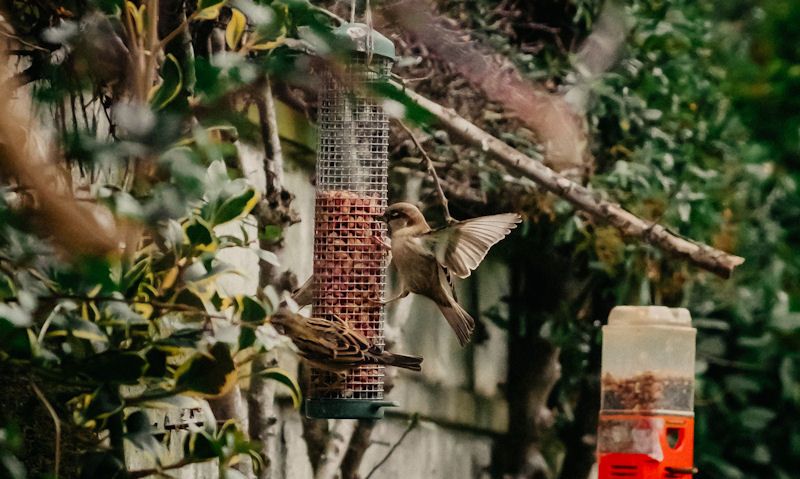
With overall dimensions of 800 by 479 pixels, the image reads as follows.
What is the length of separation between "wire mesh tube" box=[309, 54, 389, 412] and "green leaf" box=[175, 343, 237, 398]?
2.94 feet

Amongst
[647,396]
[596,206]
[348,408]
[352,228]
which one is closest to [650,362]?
[647,396]

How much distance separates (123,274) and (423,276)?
117 centimetres

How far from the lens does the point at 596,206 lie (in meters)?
3.95

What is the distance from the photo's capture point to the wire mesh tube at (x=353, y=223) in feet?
10.0

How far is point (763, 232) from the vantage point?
6.28 meters

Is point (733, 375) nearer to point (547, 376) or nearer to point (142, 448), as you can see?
point (547, 376)

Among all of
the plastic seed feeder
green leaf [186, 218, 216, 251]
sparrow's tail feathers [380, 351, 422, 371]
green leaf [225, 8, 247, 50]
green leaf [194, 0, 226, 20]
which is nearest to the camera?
green leaf [186, 218, 216, 251]

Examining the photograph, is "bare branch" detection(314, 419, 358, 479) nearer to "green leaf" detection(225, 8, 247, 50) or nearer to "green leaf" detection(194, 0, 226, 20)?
Result: "green leaf" detection(225, 8, 247, 50)

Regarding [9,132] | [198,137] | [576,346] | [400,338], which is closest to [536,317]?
[576,346]

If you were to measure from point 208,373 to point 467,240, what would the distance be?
40.0 inches

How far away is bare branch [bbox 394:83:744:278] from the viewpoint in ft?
12.4

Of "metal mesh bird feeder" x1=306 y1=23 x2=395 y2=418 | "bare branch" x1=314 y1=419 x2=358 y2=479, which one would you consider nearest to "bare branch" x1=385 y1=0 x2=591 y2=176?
"metal mesh bird feeder" x1=306 y1=23 x2=395 y2=418

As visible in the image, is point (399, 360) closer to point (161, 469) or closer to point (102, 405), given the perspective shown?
point (161, 469)

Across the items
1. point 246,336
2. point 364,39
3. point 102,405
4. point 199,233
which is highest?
point 364,39
